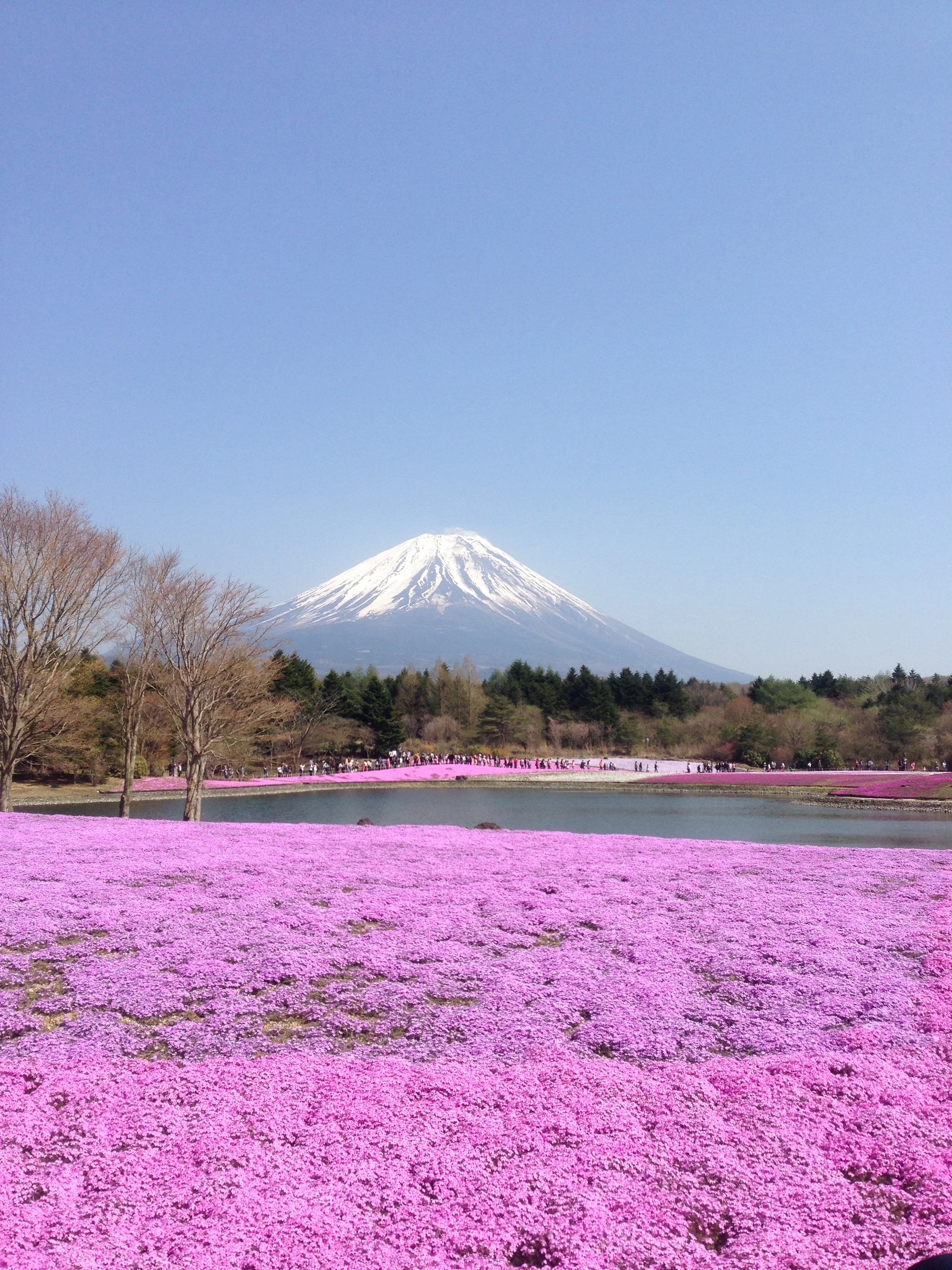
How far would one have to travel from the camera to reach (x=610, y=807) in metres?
38.5

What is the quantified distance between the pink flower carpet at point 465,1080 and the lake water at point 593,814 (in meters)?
14.2

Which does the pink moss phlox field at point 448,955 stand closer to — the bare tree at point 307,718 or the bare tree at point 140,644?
the bare tree at point 140,644

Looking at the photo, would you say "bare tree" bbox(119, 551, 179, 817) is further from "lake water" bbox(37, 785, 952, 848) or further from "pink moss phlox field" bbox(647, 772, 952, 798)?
"pink moss phlox field" bbox(647, 772, 952, 798)

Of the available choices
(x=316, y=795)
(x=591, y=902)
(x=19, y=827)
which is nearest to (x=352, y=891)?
(x=591, y=902)

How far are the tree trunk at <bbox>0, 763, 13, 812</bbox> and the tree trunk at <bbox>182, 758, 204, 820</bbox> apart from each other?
4.94 meters

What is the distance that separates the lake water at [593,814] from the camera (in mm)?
27656

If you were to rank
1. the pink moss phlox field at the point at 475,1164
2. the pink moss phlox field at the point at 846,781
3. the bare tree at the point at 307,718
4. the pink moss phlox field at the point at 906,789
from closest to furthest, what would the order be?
the pink moss phlox field at the point at 475,1164
the pink moss phlox field at the point at 906,789
the pink moss phlox field at the point at 846,781
the bare tree at the point at 307,718

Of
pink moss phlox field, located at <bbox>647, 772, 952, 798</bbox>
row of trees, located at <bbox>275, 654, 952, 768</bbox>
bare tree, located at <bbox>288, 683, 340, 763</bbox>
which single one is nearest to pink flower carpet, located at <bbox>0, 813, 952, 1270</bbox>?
pink moss phlox field, located at <bbox>647, 772, 952, 798</bbox>

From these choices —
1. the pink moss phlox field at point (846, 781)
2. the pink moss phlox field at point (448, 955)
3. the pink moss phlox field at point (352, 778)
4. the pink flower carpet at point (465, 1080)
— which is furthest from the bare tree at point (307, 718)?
the pink flower carpet at point (465, 1080)

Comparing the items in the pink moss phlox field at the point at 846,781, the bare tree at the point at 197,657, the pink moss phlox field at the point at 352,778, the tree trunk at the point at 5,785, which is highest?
the bare tree at the point at 197,657

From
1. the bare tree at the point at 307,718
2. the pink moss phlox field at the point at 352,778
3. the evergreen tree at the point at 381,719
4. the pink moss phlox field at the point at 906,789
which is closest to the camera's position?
the pink moss phlox field at the point at 906,789

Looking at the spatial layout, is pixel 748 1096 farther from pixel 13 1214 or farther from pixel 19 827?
pixel 19 827

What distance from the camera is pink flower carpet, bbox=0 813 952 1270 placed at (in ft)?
12.7

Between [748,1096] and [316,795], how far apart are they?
43.0 metres
